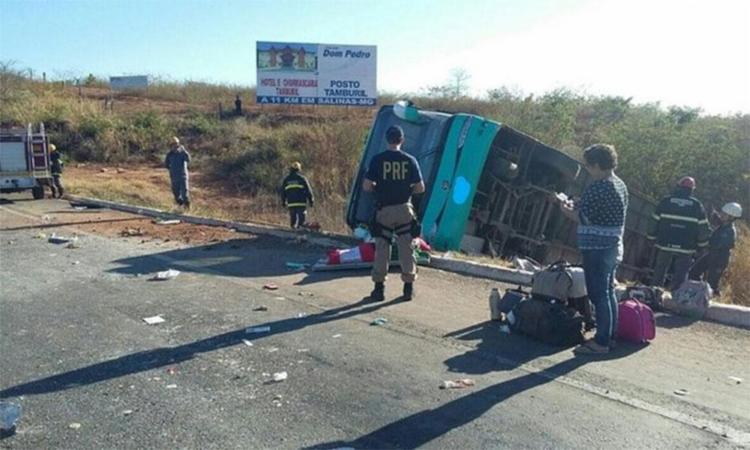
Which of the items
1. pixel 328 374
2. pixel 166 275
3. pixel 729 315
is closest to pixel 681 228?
pixel 729 315

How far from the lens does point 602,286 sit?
5.22 m

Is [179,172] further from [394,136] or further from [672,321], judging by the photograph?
[672,321]

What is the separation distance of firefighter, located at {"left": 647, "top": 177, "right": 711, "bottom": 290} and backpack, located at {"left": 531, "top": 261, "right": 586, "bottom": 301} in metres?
3.53

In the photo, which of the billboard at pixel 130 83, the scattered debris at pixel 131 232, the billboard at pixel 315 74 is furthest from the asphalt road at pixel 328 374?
the billboard at pixel 130 83

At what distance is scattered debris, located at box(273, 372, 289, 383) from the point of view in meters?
4.70

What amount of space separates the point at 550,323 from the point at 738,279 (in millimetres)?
5752

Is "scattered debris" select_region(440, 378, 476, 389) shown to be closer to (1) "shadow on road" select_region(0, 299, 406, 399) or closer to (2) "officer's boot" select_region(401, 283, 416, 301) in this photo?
(1) "shadow on road" select_region(0, 299, 406, 399)

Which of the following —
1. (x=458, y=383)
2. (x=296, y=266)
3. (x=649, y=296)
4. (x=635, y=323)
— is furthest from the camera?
(x=296, y=266)

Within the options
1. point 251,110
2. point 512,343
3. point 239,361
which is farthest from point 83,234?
point 251,110

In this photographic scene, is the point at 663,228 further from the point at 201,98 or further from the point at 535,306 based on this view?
the point at 201,98

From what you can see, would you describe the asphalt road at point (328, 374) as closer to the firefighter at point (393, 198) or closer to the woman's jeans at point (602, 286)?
the woman's jeans at point (602, 286)

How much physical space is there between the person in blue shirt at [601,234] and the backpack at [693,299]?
5.52 feet

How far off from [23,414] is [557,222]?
8.87m

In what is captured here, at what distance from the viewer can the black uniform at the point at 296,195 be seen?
12.6 metres
